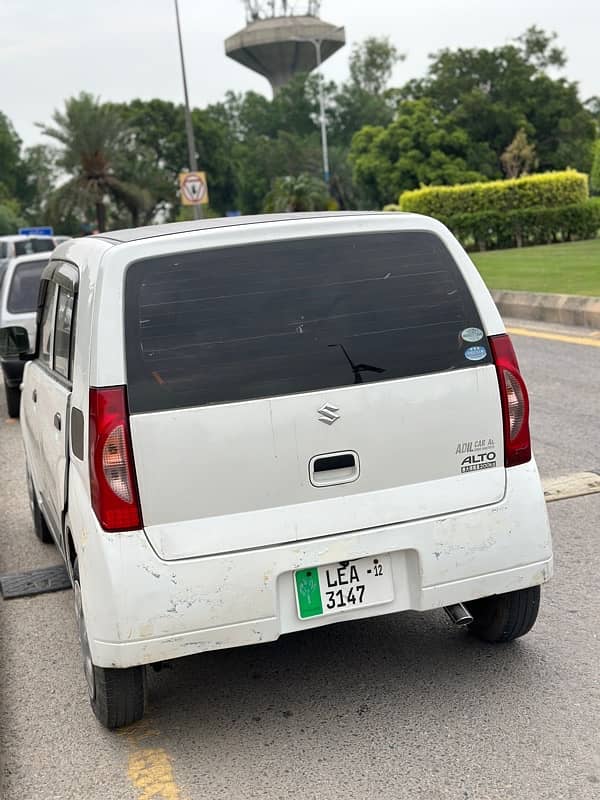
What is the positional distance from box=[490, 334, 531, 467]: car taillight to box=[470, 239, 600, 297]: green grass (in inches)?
437

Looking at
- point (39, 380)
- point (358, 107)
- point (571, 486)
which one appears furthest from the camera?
point (358, 107)

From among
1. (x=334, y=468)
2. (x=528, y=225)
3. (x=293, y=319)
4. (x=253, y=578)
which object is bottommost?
(x=528, y=225)

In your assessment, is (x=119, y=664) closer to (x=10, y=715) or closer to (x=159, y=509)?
(x=159, y=509)

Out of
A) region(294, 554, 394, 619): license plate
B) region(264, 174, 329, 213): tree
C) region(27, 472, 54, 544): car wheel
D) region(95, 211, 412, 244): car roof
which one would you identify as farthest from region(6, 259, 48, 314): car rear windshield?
region(264, 174, 329, 213): tree

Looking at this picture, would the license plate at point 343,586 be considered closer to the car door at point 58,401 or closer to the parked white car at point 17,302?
the car door at point 58,401

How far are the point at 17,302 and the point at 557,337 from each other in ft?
20.5

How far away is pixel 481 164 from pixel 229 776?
186 feet

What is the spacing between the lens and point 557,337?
44.5 feet

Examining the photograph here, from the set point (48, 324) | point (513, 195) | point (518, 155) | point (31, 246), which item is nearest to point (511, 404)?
point (48, 324)

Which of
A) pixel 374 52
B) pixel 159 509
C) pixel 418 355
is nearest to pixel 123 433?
pixel 159 509

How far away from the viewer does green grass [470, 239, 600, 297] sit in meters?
16.8

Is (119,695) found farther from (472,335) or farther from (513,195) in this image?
(513,195)

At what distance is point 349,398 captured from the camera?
3846 millimetres

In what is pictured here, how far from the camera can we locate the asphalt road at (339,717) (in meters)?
3.56
